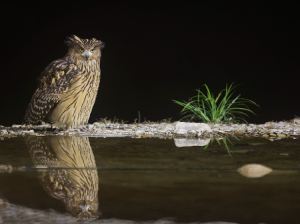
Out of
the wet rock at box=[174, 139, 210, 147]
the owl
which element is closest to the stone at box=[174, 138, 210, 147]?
the wet rock at box=[174, 139, 210, 147]

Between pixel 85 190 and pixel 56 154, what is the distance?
0.95 meters

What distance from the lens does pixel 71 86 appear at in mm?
3748

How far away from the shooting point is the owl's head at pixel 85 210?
4.20 ft

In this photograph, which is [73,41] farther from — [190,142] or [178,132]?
[190,142]

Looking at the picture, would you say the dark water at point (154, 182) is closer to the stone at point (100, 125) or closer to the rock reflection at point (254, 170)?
the rock reflection at point (254, 170)

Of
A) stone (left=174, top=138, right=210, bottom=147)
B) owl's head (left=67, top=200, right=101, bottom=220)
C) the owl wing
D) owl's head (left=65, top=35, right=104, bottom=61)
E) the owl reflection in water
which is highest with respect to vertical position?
owl's head (left=65, top=35, right=104, bottom=61)

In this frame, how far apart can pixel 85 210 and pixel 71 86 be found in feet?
8.39

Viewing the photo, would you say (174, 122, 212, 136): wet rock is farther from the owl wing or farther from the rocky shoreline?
the owl wing

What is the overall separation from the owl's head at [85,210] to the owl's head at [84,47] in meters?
2.59

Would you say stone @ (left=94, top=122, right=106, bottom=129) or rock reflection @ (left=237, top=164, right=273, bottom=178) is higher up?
stone @ (left=94, top=122, right=106, bottom=129)

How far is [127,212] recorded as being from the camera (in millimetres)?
1311

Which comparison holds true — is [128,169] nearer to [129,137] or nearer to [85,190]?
[85,190]

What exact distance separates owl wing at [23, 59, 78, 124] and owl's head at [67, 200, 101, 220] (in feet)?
8.11

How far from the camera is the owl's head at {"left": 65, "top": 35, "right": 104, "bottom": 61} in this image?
3811 millimetres
